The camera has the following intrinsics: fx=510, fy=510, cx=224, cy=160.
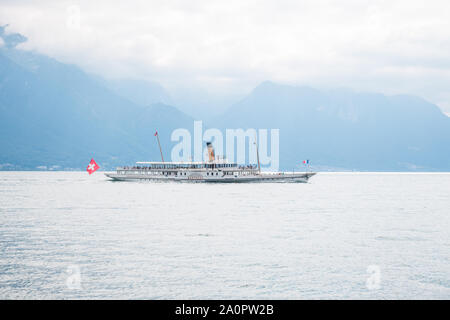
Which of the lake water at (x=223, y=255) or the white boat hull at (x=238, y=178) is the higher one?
the white boat hull at (x=238, y=178)

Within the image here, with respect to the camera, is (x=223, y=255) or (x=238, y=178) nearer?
(x=223, y=255)

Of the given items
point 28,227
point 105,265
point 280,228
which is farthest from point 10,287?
point 280,228

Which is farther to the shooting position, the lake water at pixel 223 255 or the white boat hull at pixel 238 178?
the white boat hull at pixel 238 178

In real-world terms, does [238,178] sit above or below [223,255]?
above

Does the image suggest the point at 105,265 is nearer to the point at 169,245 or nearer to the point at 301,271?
the point at 169,245

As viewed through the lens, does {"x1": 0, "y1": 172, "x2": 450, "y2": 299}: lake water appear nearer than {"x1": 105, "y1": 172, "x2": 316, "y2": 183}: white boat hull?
Yes

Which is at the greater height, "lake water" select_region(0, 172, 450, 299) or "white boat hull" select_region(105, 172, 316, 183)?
"white boat hull" select_region(105, 172, 316, 183)

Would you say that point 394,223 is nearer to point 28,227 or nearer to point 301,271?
point 301,271

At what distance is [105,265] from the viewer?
36781 mm

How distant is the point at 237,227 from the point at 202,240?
10101 millimetres
